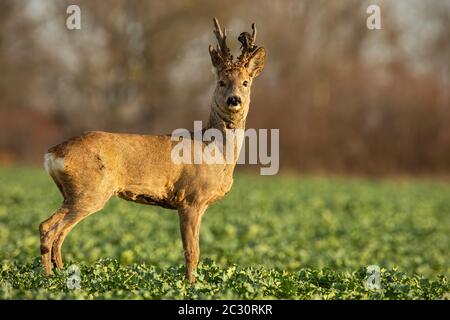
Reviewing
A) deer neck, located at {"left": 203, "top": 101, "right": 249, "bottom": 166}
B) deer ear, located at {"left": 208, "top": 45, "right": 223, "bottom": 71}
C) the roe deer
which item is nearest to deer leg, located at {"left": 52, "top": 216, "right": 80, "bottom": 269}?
the roe deer

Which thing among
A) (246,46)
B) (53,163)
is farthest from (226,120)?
(53,163)

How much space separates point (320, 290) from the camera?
8.26 m

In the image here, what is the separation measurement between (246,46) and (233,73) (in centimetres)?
47

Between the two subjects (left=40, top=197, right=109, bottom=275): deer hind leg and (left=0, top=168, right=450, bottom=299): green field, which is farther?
(left=40, top=197, right=109, bottom=275): deer hind leg

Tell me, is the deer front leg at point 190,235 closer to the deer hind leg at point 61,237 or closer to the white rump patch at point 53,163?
the deer hind leg at point 61,237

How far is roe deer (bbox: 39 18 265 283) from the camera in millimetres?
8375

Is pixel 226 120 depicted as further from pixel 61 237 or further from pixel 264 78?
pixel 264 78

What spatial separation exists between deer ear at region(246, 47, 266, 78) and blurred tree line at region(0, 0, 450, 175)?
110 ft

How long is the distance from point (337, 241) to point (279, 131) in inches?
958

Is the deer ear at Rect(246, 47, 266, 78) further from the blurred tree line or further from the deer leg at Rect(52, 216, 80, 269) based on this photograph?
the blurred tree line

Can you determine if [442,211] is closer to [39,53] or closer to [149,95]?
[149,95]

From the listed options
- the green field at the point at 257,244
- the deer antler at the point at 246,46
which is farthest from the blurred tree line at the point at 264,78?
the deer antler at the point at 246,46

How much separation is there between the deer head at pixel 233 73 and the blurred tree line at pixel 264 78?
3360 cm

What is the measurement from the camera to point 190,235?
27.8 ft
